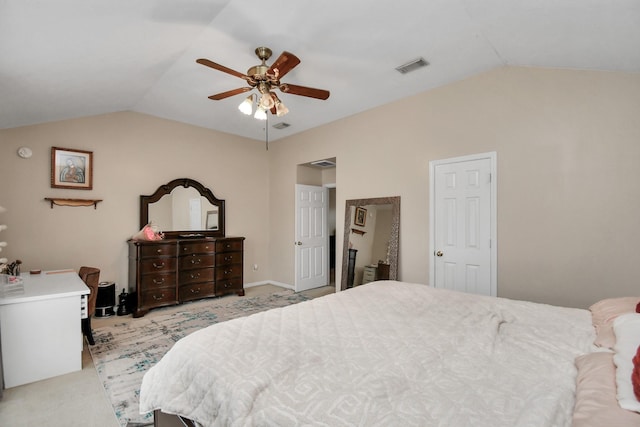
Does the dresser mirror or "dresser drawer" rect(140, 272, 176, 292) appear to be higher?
the dresser mirror

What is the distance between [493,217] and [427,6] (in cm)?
215

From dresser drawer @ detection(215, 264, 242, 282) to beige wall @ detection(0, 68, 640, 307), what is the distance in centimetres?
70

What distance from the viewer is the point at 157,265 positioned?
4.25 m

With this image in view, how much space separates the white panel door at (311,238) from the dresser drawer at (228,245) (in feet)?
3.30

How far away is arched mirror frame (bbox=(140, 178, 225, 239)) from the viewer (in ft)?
15.1

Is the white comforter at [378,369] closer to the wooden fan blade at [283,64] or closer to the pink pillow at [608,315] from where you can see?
the pink pillow at [608,315]

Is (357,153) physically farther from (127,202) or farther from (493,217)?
(127,202)

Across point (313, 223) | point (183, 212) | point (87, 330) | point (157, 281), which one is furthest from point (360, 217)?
point (87, 330)

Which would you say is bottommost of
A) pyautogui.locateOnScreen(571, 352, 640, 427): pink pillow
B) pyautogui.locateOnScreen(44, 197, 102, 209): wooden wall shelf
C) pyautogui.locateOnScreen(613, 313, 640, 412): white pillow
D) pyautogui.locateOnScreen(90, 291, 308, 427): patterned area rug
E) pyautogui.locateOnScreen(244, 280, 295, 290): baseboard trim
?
pyautogui.locateOnScreen(90, 291, 308, 427): patterned area rug

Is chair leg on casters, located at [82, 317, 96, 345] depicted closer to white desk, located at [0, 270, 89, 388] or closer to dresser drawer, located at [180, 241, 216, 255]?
white desk, located at [0, 270, 89, 388]

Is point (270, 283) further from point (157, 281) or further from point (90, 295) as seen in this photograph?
point (90, 295)

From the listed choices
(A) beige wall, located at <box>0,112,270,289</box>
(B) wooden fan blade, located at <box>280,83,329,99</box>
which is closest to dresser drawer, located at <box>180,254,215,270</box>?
(A) beige wall, located at <box>0,112,270,289</box>

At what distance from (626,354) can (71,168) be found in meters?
5.37

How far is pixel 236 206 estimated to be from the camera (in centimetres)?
568
